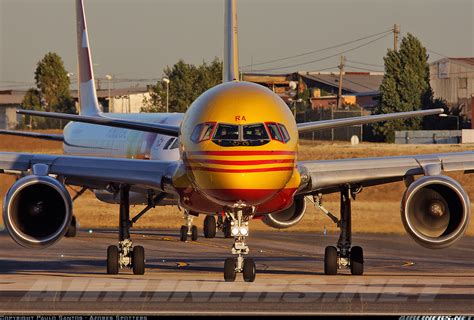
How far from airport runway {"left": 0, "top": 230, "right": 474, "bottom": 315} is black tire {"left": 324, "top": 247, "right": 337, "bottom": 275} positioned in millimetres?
390

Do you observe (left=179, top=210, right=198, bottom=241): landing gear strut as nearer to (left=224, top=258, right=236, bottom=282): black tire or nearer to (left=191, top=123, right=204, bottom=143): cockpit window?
(left=191, top=123, right=204, bottom=143): cockpit window

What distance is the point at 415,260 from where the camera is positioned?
112ft

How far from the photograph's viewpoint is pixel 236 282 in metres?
24.1

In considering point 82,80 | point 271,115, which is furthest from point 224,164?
point 82,80

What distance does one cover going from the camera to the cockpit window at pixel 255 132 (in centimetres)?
2370

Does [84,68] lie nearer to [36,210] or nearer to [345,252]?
[345,252]

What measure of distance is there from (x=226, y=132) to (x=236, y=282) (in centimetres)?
293

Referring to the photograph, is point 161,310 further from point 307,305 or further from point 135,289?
point 135,289

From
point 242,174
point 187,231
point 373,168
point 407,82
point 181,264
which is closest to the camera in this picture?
point 242,174

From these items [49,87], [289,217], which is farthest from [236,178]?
[49,87]

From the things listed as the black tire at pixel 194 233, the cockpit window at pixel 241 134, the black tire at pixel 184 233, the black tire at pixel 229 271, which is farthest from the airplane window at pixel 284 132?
the black tire at pixel 194 233

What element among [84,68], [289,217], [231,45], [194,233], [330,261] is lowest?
[194,233]

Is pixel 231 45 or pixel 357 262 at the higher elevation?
pixel 231 45

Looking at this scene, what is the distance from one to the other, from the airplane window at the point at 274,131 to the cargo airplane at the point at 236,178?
25mm
